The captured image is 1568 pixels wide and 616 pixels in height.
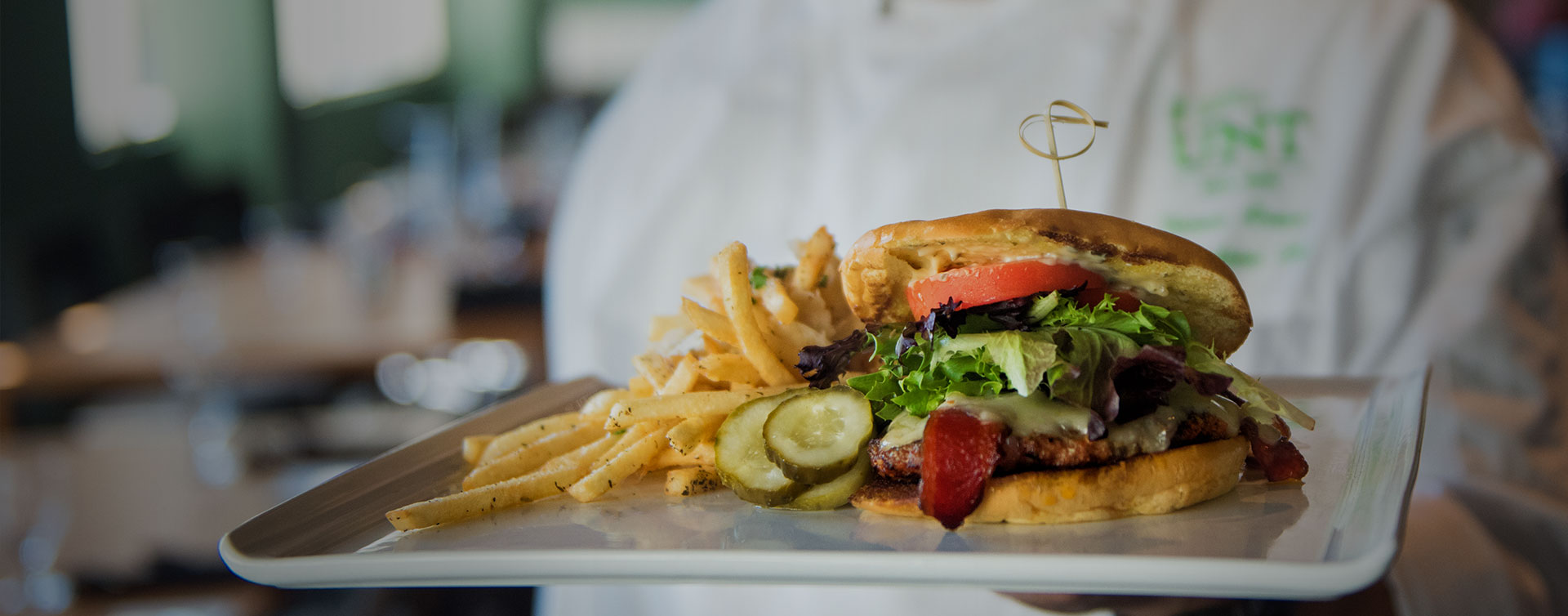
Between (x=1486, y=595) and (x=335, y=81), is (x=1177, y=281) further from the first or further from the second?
(x=335, y=81)

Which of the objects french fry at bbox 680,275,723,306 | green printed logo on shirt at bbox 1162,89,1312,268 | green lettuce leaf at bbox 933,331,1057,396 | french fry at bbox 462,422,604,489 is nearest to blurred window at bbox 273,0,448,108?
green printed logo on shirt at bbox 1162,89,1312,268

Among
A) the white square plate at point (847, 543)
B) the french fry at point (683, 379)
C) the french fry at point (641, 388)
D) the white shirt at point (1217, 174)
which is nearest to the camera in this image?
the white square plate at point (847, 543)

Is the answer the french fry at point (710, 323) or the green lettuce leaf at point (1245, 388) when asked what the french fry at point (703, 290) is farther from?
the green lettuce leaf at point (1245, 388)

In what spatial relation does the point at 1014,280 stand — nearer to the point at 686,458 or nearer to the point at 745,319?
the point at 745,319

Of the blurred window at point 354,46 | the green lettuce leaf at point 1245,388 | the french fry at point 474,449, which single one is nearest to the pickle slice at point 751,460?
the french fry at point 474,449

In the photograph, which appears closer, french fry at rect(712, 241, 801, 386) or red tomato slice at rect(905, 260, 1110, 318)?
red tomato slice at rect(905, 260, 1110, 318)

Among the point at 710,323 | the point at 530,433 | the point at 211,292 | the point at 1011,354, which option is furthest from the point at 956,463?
the point at 211,292

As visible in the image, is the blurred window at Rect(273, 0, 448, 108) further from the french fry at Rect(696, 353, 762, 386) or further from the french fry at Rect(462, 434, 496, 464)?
the french fry at Rect(696, 353, 762, 386)

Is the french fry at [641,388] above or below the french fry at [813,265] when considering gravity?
below
